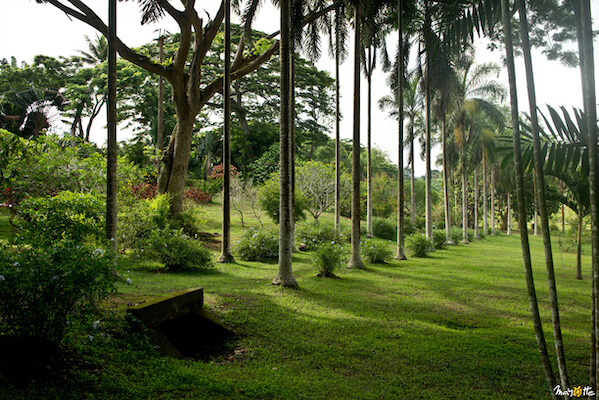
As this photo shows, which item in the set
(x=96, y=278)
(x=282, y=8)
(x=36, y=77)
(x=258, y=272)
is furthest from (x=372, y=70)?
(x=36, y=77)

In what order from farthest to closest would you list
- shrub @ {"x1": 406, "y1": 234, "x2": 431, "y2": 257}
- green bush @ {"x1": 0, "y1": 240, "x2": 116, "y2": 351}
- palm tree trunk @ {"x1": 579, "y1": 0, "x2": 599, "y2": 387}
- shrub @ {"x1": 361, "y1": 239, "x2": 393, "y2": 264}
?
shrub @ {"x1": 406, "y1": 234, "x2": 431, "y2": 257}
shrub @ {"x1": 361, "y1": 239, "x2": 393, "y2": 264}
green bush @ {"x1": 0, "y1": 240, "x2": 116, "y2": 351}
palm tree trunk @ {"x1": 579, "y1": 0, "x2": 599, "y2": 387}

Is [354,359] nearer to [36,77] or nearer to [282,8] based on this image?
[282,8]

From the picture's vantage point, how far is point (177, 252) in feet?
34.7

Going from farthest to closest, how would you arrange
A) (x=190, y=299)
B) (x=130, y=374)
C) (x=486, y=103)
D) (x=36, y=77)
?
(x=36, y=77) → (x=486, y=103) → (x=190, y=299) → (x=130, y=374)

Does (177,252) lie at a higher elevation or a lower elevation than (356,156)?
lower

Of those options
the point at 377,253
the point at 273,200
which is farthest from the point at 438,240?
the point at 273,200

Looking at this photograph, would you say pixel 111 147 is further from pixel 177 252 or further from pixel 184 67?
pixel 184 67

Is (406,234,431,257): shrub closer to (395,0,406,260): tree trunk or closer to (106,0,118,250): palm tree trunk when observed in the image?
(395,0,406,260): tree trunk

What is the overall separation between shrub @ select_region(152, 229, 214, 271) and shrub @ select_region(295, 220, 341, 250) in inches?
262

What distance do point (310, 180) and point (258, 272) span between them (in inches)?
527

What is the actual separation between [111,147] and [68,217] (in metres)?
1.71

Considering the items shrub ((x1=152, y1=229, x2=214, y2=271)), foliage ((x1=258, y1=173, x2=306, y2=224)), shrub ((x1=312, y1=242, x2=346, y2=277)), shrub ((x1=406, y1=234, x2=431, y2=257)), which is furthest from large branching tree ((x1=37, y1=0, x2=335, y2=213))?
shrub ((x1=406, y1=234, x2=431, y2=257))

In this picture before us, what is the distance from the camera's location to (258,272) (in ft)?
37.0

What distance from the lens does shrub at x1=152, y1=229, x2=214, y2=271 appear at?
1052 centimetres
